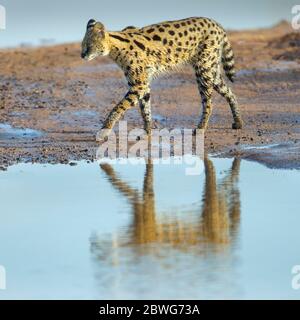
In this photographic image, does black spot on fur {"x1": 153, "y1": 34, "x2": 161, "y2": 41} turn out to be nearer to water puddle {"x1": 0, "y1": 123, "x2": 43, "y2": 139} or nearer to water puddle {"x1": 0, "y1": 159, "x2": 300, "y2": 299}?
water puddle {"x1": 0, "y1": 123, "x2": 43, "y2": 139}

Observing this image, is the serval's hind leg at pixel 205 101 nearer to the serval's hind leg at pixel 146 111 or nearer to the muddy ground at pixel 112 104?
the muddy ground at pixel 112 104

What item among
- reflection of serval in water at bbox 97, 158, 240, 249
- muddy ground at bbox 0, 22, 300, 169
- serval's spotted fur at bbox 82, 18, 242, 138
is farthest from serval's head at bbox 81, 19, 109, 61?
reflection of serval in water at bbox 97, 158, 240, 249

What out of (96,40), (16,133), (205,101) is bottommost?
(16,133)

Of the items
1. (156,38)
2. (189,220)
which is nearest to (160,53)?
(156,38)

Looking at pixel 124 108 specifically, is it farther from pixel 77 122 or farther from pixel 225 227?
pixel 225 227

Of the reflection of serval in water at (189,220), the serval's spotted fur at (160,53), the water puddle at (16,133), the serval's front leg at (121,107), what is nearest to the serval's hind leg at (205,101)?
the serval's spotted fur at (160,53)

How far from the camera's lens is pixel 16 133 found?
14.1m

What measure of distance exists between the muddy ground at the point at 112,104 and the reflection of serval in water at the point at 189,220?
137 centimetres

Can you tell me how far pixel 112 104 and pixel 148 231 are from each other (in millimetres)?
7283

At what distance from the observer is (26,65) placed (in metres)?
20.3

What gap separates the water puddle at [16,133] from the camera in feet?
45.6

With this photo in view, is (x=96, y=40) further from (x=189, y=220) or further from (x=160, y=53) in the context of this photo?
(x=189, y=220)

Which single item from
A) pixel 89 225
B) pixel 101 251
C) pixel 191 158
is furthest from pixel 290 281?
pixel 191 158
